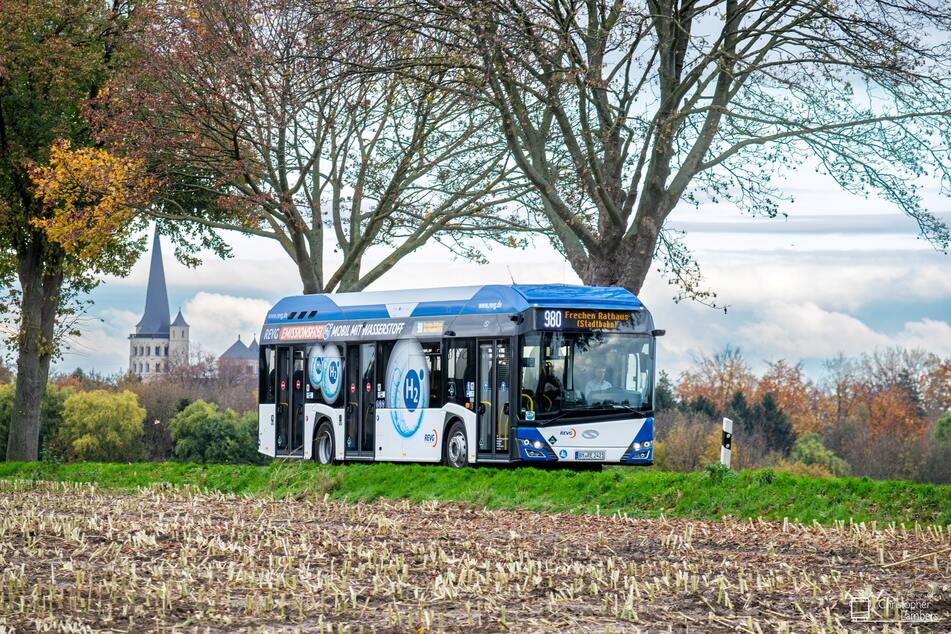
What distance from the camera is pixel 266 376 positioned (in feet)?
106

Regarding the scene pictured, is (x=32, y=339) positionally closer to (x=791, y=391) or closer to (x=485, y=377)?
(x=485, y=377)

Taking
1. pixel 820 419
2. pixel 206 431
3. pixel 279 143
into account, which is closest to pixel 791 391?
pixel 820 419

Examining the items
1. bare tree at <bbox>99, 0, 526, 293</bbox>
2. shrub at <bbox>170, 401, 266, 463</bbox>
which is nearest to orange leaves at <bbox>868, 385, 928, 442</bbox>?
shrub at <bbox>170, 401, 266, 463</bbox>

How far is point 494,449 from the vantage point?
24.5 meters

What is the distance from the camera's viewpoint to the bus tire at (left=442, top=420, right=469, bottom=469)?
25.5 meters

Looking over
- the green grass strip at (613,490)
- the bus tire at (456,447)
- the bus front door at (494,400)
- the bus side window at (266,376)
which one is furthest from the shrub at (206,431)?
the bus front door at (494,400)

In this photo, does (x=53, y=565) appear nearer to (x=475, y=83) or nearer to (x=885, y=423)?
(x=475, y=83)

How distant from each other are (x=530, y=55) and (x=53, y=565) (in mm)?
15228

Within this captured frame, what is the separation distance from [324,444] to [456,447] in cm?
518

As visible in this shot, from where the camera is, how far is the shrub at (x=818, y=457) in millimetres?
91938

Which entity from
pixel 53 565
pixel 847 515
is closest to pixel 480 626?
pixel 53 565

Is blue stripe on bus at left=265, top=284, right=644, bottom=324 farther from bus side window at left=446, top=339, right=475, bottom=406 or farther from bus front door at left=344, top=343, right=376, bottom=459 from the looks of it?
bus front door at left=344, top=343, right=376, bottom=459

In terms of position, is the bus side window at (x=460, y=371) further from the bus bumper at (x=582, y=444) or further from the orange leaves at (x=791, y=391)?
the orange leaves at (x=791, y=391)

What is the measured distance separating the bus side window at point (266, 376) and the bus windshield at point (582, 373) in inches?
384
